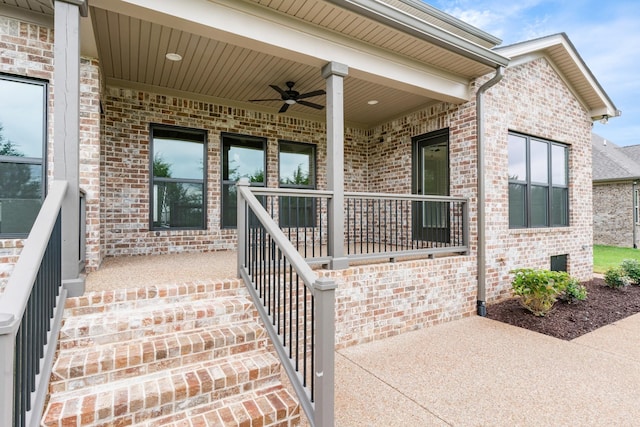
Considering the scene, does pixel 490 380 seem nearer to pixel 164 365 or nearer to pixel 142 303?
pixel 164 365

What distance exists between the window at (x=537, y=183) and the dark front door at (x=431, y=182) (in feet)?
3.74

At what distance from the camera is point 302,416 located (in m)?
2.51

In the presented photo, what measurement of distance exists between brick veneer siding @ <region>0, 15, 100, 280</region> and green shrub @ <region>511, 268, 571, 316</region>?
5.57 metres

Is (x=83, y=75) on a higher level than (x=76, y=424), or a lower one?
higher

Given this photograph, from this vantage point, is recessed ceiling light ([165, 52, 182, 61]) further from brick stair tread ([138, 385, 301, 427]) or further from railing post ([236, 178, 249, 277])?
brick stair tread ([138, 385, 301, 427])

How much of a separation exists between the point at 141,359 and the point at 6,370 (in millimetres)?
1025

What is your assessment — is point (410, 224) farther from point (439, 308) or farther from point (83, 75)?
point (83, 75)

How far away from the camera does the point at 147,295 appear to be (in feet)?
9.10

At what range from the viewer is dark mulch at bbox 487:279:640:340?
14.7 ft

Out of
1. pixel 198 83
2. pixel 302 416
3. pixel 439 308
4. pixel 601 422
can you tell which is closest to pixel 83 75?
pixel 198 83

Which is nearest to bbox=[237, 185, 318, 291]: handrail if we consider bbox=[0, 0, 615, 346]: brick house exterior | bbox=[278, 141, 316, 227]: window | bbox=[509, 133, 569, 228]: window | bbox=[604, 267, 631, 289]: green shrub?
bbox=[0, 0, 615, 346]: brick house exterior

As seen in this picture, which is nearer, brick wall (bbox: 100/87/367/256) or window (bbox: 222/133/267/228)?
brick wall (bbox: 100/87/367/256)

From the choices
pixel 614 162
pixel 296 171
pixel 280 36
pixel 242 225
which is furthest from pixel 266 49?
pixel 614 162

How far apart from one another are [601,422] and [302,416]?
2194 millimetres
